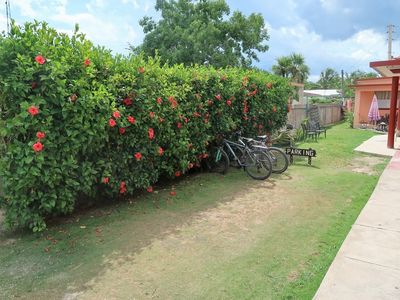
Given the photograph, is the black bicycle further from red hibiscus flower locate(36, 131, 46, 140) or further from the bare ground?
red hibiscus flower locate(36, 131, 46, 140)

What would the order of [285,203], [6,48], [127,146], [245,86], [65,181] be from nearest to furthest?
[6,48] → [65,181] → [127,146] → [285,203] → [245,86]

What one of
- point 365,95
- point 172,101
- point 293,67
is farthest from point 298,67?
point 172,101

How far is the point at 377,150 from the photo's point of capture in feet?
33.0

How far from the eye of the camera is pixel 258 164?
6.75m

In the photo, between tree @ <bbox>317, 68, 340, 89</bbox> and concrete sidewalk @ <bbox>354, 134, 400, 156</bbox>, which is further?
tree @ <bbox>317, 68, 340, 89</bbox>

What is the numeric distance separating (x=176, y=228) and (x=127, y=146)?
4.61 ft

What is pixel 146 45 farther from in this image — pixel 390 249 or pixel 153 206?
pixel 390 249

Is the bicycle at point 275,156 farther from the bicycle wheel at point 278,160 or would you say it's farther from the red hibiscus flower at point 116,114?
the red hibiscus flower at point 116,114

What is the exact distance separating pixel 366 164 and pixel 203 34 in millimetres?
14031

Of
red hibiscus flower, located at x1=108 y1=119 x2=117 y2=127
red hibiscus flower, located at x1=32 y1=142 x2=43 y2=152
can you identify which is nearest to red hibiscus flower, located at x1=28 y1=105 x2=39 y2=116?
red hibiscus flower, located at x1=32 y1=142 x2=43 y2=152

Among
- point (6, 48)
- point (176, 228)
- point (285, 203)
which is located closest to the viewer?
point (6, 48)

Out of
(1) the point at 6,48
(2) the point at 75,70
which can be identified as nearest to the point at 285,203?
(2) the point at 75,70

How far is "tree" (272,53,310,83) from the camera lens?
34719 mm

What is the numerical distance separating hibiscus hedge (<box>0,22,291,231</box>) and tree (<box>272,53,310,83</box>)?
30983 mm
